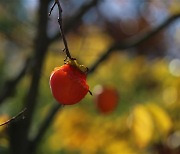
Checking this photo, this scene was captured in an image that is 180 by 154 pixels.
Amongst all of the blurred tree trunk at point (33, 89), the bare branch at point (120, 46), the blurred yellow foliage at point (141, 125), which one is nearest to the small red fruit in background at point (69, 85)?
the blurred tree trunk at point (33, 89)

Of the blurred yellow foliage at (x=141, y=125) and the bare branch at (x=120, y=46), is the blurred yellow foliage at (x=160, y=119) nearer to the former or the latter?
the blurred yellow foliage at (x=141, y=125)

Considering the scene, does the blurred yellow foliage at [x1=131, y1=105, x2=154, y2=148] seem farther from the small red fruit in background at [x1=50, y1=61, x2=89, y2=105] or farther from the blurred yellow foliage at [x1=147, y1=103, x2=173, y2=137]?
the small red fruit in background at [x1=50, y1=61, x2=89, y2=105]

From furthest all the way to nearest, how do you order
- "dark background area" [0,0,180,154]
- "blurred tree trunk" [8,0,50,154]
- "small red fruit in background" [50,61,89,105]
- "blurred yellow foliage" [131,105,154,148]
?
"blurred yellow foliage" [131,105,154,148], "dark background area" [0,0,180,154], "blurred tree trunk" [8,0,50,154], "small red fruit in background" [50,61,89,105]

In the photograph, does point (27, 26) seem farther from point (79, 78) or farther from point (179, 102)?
point (79, 78)

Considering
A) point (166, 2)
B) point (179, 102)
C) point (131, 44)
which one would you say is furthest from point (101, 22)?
point (131, 44)

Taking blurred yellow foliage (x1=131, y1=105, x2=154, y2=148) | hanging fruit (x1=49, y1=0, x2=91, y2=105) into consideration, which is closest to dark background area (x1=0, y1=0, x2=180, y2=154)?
blurred yellow foliage (x1=131, y1=105, x2=154, y2=148)

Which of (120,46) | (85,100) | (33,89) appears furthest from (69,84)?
(85,100)

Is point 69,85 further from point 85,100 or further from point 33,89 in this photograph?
point 85,100
